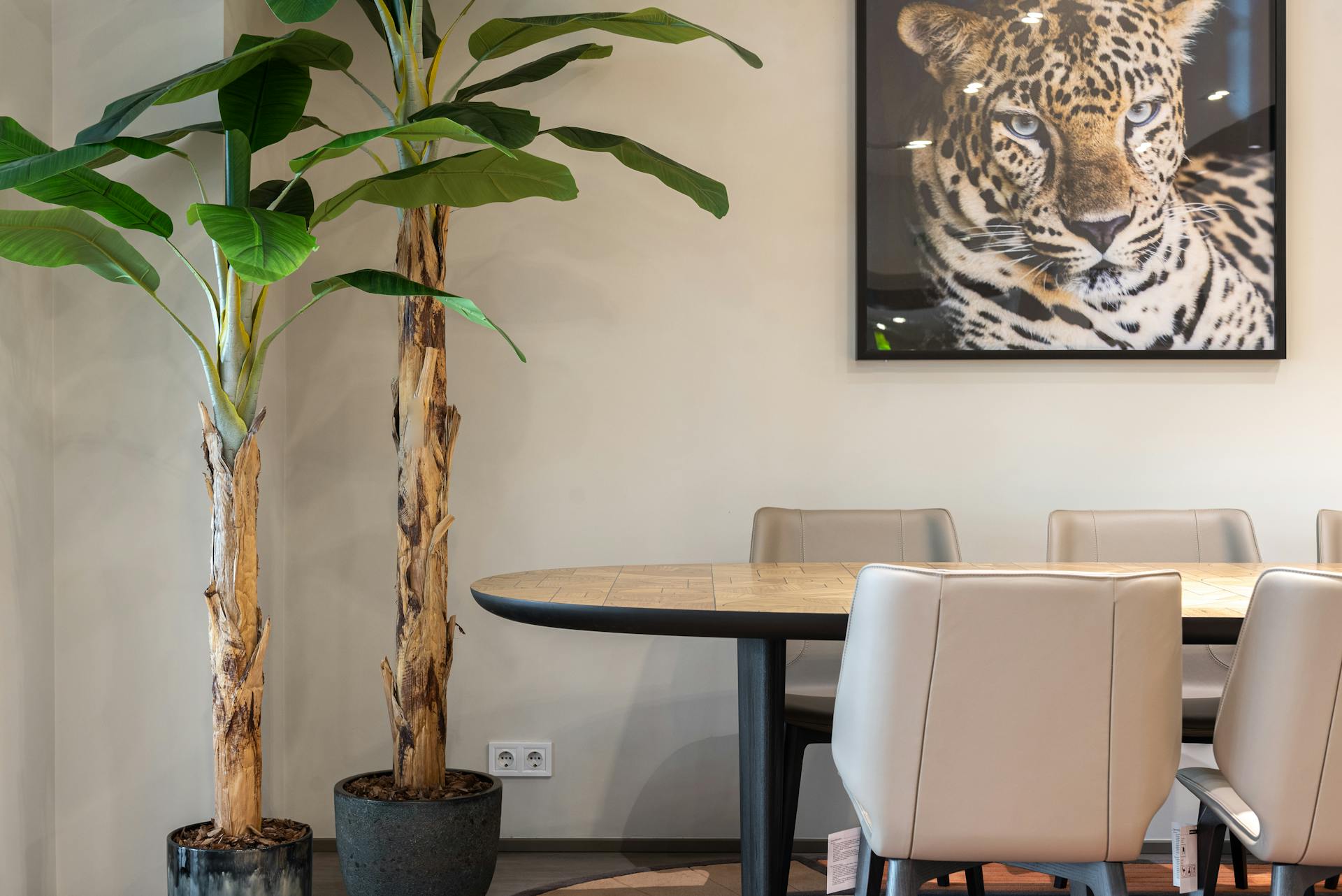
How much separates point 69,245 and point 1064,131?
8.21ft

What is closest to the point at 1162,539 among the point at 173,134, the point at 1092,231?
the point at 1092,231

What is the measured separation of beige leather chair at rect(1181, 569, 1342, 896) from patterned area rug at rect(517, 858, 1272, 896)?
1.21 meters

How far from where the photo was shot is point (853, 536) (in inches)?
101

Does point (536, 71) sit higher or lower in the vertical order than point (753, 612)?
higher

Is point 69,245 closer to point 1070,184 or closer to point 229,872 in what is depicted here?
point 229,872

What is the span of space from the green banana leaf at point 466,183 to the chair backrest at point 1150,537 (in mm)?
1467

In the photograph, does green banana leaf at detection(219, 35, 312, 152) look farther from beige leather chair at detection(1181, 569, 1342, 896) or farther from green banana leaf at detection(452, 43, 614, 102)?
beige leather chair at detection(1181, 569, 1342, 896)

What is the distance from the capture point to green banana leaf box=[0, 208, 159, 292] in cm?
198

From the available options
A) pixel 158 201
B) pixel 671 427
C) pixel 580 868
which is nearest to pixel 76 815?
pixel 580 868

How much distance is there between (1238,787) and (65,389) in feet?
8.23

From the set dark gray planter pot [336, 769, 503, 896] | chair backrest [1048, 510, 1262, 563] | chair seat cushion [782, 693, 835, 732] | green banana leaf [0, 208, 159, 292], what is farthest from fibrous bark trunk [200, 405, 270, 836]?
chair backrest [1048, 510, 1262, 563]

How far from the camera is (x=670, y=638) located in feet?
9.66

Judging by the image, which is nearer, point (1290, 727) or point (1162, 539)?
point (1290, 727)

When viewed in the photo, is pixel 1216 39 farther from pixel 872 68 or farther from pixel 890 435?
pixel 890 435
